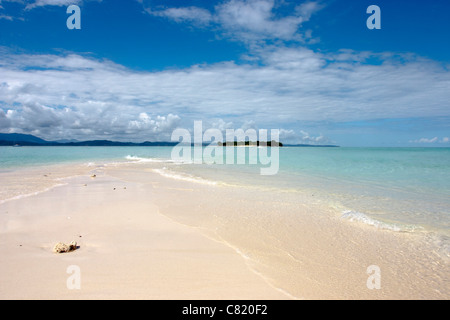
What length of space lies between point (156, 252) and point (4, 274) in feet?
7.99

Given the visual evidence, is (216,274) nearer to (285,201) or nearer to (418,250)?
(418,250)

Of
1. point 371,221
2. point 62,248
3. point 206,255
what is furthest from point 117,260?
point 371,221

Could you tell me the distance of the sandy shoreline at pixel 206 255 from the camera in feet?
12.7

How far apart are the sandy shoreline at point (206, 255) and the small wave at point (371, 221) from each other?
399 millimetres

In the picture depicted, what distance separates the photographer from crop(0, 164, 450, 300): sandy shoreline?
12.7ft

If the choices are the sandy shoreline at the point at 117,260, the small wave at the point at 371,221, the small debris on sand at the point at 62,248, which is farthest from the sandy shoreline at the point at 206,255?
the small wave at the point at 371,221

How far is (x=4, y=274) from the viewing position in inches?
162

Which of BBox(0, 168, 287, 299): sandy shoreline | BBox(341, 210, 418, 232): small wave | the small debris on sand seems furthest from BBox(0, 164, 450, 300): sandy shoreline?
BBox(341, 210, 418, 232): small wave

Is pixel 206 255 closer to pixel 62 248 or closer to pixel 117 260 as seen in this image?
pixel 117 260

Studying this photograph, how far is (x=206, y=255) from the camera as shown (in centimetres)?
512

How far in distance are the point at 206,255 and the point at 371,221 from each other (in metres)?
5.37

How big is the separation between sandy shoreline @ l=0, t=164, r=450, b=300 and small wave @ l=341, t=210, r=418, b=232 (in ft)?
1.31

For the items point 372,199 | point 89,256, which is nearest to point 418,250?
point 372,199

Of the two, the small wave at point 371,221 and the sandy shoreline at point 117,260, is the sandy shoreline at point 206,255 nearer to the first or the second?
the sandy shoreline at point 117,260
